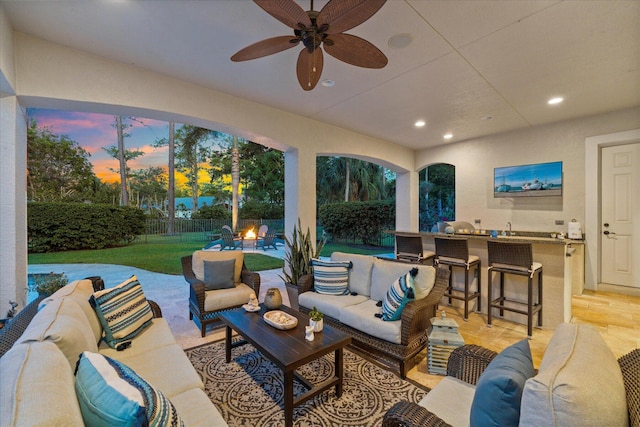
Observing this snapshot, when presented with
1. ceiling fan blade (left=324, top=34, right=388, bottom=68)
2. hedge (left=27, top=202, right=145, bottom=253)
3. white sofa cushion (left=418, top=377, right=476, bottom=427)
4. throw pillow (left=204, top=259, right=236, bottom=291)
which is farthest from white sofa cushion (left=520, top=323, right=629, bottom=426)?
Result: hedge (left=27, top=202, right=145, bottom=253)

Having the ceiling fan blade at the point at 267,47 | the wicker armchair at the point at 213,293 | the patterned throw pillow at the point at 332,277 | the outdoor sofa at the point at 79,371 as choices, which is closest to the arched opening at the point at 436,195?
the patterned throw pillow at the point at 332,277

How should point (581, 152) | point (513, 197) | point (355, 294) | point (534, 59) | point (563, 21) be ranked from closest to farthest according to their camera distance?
point (563, 21)
point (534, 59)
point (355, 294)
point (581, 152)
point (513, 197)

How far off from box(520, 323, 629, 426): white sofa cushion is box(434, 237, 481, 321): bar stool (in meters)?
2.83

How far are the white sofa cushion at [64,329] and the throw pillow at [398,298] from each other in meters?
2.17

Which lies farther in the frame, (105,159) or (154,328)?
(105,159)

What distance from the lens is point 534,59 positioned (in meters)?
3.02

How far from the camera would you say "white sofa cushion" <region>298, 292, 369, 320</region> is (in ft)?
9.48

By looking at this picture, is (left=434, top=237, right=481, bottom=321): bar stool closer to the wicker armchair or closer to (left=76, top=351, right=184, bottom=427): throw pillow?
the wicker armchair

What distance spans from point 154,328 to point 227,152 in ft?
41.4

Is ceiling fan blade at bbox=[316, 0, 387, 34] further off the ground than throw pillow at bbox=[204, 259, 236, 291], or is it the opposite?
ceiling fan blade at bbox=[316, 0, 387, 34]

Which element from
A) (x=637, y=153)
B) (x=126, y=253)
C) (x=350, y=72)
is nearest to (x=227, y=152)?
(x=126, y=253)

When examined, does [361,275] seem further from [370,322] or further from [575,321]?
[575,321]

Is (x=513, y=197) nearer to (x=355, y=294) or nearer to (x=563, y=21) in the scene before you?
(x=563, y=21)

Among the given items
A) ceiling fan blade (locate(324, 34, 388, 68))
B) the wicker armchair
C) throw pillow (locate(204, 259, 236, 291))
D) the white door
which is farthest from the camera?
the white door
